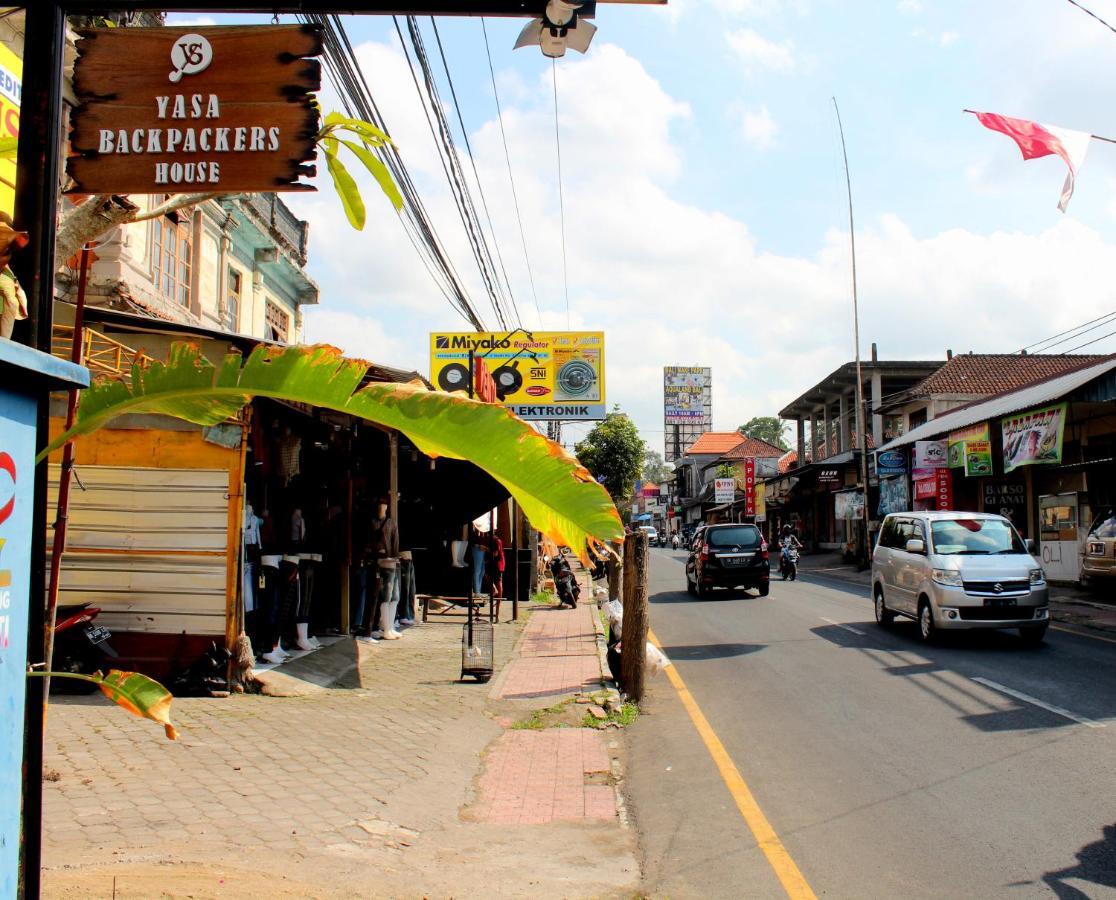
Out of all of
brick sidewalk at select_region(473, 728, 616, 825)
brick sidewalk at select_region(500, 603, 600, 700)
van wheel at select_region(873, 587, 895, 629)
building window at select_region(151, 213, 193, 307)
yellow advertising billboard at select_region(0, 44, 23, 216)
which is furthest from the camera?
building window at select_region(151, 213, 193, 307)

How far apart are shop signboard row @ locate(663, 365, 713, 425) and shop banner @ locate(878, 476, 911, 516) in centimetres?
6969

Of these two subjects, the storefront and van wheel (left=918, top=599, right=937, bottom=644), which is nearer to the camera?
van wheel (left=918, top=599, right=937, bottom=644)

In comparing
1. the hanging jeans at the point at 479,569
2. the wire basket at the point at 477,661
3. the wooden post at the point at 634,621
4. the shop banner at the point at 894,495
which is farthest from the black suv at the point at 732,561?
the wooden post at the point at 634,621

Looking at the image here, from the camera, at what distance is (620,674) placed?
10.4m

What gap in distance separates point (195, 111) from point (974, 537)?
12333 mm

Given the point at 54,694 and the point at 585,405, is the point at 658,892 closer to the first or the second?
the point at 54,694

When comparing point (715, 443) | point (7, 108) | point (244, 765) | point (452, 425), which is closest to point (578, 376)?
point (7, 108)

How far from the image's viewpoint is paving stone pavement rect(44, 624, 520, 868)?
522cm

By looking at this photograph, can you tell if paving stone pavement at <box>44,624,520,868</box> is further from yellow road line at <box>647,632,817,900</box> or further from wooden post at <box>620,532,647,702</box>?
yellow road line at <box>647,632,817,900</box>

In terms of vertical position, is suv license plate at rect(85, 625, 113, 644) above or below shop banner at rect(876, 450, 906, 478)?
below

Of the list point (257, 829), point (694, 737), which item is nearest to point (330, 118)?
point (257, 829)

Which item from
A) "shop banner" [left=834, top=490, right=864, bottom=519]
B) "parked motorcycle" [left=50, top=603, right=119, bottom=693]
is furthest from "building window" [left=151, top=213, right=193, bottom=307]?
"shop banner" [left=834, top=490, right=864, bottom=519]

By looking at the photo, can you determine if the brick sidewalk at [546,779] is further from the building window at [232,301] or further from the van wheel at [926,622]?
the building window at [232,301]

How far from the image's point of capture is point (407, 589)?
15.7m
